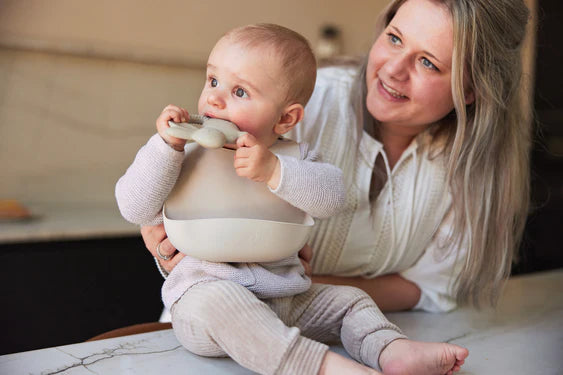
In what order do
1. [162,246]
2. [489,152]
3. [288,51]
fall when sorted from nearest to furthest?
[288,51] < [162,246] < [489,152]

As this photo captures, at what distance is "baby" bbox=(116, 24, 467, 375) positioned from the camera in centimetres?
72

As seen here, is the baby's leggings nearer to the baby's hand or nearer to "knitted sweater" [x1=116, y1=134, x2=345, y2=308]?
"knitted sweater" [x1=116, y1=134, x2=345, y2=308]

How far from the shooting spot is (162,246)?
91cm

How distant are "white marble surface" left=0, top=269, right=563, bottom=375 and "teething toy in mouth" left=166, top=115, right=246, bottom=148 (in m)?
0.35

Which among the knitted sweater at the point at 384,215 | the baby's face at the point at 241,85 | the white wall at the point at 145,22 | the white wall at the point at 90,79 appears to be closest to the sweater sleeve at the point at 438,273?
the knitted sweater at the point at 384,215

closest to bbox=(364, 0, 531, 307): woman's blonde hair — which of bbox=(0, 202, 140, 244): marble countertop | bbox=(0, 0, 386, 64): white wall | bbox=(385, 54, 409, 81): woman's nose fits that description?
bbox=(385, 54, 409, 81): woman's nose

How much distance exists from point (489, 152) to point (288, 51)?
570 millimetres

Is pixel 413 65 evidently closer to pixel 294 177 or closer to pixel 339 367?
pixel 294 177

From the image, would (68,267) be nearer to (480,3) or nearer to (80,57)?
(80,57)

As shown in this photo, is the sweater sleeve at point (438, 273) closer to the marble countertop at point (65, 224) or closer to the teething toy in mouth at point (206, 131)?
the teething toy in mouth at point (206, 131)

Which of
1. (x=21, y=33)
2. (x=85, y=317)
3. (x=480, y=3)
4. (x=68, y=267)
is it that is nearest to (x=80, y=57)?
(x=21, y=33)

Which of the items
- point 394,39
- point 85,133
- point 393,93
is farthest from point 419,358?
point 85,133

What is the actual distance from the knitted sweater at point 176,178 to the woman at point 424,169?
349 mm

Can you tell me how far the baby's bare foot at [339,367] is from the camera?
71 cm
